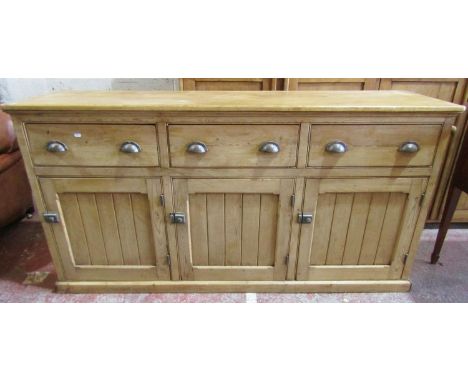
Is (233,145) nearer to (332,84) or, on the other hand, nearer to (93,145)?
(93,145)

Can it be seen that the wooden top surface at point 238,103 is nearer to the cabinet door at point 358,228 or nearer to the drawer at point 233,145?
the drawer at point 233,145

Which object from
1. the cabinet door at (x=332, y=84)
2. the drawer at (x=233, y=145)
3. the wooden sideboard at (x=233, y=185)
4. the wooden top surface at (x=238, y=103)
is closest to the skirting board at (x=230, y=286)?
the wooden sideboard at (x=233, y=185)

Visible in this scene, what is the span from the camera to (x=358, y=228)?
1378 mm

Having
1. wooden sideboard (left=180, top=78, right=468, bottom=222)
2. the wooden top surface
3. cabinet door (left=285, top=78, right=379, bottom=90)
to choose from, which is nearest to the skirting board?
the wooden top surface

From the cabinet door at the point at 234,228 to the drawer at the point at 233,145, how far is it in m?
0.08

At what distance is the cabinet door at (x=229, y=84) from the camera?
174cm

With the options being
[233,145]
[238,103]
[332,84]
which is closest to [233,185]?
[233,145]

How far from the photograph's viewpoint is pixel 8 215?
6.01 ft

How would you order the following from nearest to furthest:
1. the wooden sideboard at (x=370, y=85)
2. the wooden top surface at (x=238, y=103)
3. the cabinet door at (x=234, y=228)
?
the wooden top surface at (x=238, y=103)
the cabinet door at (x=234, y=228)
the wooden sideboard at (x=370, y=85)

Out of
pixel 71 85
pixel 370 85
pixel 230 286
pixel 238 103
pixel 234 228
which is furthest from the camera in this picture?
pixel 71 85

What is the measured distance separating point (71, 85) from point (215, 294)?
5.55 feet

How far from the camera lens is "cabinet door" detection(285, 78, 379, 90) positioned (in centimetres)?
172

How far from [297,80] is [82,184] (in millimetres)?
1262

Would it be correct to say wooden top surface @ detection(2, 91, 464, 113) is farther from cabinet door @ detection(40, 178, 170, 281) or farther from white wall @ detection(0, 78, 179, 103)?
white wall @ detection(0, 78, 179, 103)
